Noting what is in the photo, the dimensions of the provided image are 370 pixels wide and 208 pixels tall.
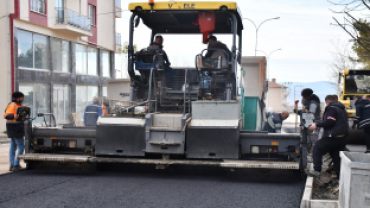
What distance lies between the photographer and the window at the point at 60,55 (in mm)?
25172

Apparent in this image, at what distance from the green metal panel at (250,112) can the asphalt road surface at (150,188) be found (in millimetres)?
1550

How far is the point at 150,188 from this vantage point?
725cm

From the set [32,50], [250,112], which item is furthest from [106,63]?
[250,112]

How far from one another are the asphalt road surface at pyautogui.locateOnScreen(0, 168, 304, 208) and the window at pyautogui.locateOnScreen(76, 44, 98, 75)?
19.8 metres

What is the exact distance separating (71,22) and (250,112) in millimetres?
17811

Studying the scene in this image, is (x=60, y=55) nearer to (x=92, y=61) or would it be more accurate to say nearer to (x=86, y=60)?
(x=86, y=60)

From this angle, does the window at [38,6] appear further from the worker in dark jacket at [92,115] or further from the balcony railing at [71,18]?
the worker in dark jacket at [92,115]

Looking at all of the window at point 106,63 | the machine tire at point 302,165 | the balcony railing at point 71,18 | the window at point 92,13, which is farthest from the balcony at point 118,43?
the machine tire at point 302,165

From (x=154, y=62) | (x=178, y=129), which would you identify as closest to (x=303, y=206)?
(x=178, y=129)

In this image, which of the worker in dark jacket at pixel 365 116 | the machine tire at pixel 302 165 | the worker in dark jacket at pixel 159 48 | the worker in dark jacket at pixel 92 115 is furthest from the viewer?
the worker in dark jacket at pixel 92 115

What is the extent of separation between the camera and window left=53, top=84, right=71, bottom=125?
25.3m

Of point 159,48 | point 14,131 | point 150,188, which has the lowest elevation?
point 150,188

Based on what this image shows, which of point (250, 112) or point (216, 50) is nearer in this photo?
point (216, 50)

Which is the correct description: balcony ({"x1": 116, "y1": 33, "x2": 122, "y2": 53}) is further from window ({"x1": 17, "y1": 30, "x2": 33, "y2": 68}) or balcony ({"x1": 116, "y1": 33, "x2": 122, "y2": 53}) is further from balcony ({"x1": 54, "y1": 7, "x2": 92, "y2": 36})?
window ({"x1": 17, "y1": 30, "x2": 33, "y2": 68})
